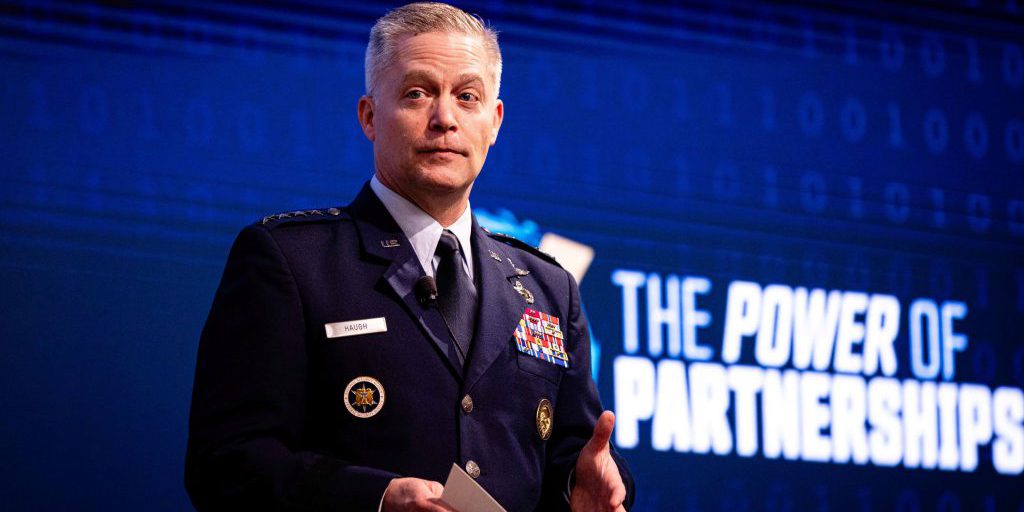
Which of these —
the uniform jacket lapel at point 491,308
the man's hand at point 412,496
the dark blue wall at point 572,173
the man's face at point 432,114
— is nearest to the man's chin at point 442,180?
the man's face at point 432,114

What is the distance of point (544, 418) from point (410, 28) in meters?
0.67

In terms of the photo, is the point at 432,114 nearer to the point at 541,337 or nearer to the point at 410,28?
the point at 410,28

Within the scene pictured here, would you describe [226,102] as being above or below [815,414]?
above

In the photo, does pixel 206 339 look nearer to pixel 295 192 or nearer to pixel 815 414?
pixel 295 192

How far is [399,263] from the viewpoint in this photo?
1.77 meters

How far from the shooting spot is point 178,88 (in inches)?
124

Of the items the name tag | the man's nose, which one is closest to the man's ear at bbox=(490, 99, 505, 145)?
the man's nose

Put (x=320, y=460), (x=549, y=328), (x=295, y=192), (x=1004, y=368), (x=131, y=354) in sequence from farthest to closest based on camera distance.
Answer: (x=1004, y=368) → (x=295, y=192) → (x=131, y=354) → (x=549, y=328) → (x=320, y=460)

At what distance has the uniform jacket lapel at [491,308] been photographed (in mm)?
1743

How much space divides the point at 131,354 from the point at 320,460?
5.35ft

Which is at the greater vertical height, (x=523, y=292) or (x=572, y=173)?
(x=572, y=173)

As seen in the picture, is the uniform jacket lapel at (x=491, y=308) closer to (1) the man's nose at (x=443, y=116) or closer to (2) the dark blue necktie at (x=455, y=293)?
(2) the dark blue necktie at (x=455, y=293)

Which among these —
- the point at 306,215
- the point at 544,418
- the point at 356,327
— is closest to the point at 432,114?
the point at 306,215

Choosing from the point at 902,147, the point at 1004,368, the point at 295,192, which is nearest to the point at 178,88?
the point at 295,192
